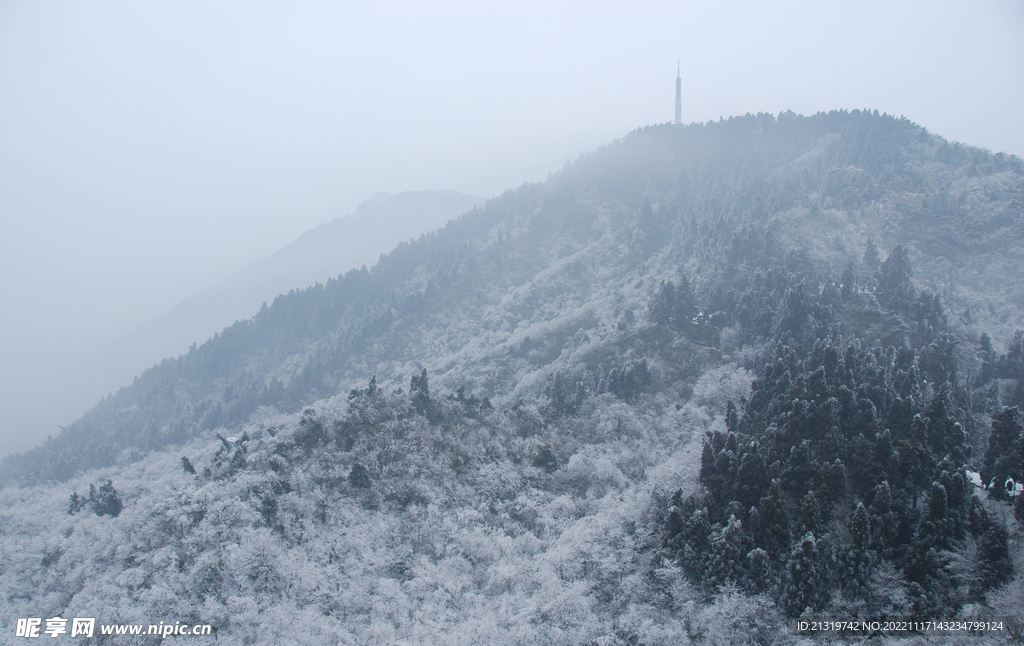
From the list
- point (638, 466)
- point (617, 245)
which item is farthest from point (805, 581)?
point (617, 245)

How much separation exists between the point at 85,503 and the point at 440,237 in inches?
5307

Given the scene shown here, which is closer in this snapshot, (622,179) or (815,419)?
(815,419)

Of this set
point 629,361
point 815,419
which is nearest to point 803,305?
point 629,361

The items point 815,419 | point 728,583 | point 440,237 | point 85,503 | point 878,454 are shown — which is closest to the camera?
point 728,583

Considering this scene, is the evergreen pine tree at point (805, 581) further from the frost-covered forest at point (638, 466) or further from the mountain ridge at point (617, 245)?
the mountain ridge at point (617, 245)

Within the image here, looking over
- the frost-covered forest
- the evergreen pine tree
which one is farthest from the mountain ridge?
the evergreen pine tree

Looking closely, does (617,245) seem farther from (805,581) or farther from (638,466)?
(805,581)

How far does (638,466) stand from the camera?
2596 inches

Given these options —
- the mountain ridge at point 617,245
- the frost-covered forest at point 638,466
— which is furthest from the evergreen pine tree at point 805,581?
the mountain ridge at point 617,245

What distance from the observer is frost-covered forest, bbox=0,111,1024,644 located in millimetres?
41125

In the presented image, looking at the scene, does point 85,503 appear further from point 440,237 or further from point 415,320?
point 440,237

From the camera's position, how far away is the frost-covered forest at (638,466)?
41.1 metres

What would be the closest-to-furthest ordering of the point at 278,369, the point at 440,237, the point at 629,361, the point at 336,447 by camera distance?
the point at 336,447
the point at 629,361
the point at 278,369
the point at 440,237

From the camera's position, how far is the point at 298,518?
53656 millimetres
